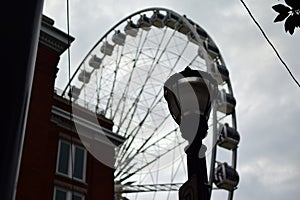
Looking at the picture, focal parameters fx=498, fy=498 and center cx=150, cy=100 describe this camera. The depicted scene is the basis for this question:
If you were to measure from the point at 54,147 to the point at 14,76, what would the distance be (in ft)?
74.8

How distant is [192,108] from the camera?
4520 mm

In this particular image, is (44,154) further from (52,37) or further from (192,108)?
(192,108)

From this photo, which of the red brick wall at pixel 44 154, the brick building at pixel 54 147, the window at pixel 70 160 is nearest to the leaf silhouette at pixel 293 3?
the red brick wall at pixel 44 154

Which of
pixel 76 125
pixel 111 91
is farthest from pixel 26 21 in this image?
pixel 111 91

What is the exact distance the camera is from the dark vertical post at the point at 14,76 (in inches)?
64.0

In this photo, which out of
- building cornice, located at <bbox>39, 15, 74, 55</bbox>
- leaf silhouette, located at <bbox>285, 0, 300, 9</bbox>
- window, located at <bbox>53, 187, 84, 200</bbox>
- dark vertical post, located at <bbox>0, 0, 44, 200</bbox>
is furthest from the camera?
building cornice, located at <bbox>39, 15, 74, 55</bbox>

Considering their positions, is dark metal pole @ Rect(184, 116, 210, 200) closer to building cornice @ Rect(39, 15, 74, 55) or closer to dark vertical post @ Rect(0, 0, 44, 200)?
dark vertical post @ Rect(0, 0, 44, 200)

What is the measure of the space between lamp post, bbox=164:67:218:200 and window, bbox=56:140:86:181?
63.9 ft

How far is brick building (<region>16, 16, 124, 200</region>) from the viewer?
2205 cm

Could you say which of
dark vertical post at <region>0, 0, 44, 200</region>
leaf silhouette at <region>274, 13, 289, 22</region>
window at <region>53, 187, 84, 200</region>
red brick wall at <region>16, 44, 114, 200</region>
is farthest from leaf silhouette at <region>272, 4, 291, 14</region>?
window at <region>53, 187, 84, 200</region>

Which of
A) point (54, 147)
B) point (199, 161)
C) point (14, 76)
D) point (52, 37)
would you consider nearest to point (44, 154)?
point (54, 147)

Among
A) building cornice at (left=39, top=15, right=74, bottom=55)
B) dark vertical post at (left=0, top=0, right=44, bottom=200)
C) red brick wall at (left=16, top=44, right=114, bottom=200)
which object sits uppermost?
building cornice at (left=39, top=15, right=74, bottom=55)

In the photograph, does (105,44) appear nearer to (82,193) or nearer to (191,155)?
(82,193)

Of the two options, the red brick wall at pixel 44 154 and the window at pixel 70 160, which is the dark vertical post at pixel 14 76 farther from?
the window at pixel 70 160
